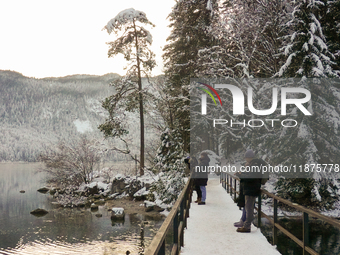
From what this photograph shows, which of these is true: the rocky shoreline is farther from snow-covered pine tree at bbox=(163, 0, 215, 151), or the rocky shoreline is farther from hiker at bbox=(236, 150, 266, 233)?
hiker at bbox=(236, 150, 266, 233)

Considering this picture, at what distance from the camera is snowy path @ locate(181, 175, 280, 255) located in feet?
23.9

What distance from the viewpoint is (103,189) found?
39375mm

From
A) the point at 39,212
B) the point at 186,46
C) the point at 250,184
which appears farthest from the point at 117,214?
the point at 250,184

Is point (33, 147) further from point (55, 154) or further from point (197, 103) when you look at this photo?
point (197, 103)

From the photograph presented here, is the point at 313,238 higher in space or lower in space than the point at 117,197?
higher

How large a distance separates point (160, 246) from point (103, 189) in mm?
37096

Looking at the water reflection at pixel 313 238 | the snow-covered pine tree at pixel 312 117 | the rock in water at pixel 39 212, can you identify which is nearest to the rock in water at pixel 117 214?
the rock in water at pixel 39 212

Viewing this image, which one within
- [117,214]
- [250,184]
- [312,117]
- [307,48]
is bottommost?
→ [117,214]

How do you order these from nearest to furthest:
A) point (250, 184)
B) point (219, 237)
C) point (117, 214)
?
point (219, 237), point (250, 184), point (117, 214)

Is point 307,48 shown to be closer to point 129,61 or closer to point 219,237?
point 219,237

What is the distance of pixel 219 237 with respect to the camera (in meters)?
8.38

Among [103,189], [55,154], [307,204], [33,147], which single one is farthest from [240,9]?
[33,147]

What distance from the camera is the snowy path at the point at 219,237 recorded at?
7281 mm

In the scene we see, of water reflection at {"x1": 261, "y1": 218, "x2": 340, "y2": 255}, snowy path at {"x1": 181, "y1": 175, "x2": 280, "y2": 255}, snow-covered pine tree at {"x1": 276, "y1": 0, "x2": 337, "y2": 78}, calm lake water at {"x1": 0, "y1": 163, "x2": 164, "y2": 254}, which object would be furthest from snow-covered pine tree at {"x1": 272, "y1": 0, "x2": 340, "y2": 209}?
calm lake water at {"x1": 0, "y1": 163, "x2": 164, "y2": 254}
